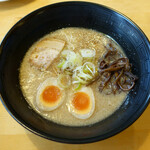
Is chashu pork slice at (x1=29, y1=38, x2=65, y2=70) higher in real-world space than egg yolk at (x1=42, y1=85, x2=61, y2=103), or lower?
higher

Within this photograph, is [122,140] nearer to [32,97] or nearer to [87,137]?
[87,137]

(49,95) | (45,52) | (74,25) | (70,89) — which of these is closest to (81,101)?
(70,89)

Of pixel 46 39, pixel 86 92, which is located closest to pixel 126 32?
pixel 86 92

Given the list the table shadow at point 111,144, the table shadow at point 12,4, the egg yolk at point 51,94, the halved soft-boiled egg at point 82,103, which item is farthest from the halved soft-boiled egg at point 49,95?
the table shadow at point 12,4

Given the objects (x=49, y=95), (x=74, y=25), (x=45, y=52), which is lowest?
(x=49, y=95)

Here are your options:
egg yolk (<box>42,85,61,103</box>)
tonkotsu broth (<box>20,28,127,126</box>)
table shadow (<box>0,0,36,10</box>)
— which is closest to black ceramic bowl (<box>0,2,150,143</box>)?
tonkotsu broth (<box>20,28,127,126</box>)

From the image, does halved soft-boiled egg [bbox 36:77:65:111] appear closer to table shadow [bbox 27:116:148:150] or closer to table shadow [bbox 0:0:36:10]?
table shadow [bbox 27:116:148:150]

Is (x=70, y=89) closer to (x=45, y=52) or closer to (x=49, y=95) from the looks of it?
(x=49, y=95)
